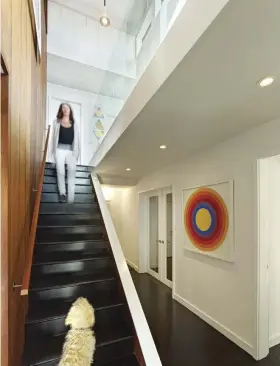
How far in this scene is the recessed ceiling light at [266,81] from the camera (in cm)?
155

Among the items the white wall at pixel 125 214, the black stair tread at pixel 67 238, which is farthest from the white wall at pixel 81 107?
the black stair tread at pixel 67 238

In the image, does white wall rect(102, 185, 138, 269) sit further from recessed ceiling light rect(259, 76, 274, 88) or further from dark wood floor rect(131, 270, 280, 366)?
recessed ceiling light rect(259, 76, 274, 88)

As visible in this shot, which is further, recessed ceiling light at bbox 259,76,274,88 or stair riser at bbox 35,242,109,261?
stair riser at bbox 35,242,109,261

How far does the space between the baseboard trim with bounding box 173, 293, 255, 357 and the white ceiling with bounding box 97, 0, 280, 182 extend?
2.49 meters

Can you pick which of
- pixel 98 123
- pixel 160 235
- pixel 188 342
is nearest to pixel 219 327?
pixel 188 342

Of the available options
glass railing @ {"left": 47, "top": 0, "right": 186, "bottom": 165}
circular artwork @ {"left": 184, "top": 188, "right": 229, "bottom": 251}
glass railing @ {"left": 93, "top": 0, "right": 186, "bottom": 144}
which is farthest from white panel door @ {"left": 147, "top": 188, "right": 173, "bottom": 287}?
glass railing @ {"left": 93, "top": 0, "right": 186, "bottom": 144}

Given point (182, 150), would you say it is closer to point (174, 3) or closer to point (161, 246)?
point (174, 3)

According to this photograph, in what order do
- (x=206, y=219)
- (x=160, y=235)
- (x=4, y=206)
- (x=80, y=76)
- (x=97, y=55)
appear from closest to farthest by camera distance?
(x=4, y=206), (x=206, y=219), (x=97, y=55), (x=160, y=235), (x=80, y=76)

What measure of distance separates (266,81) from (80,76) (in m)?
4.88

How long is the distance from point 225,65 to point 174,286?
3.83 m

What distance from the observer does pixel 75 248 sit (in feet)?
9.86

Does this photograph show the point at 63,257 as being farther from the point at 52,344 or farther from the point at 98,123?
the point at 98,123

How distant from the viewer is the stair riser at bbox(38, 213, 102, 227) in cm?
334

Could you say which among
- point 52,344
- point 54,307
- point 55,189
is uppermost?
point 55,189
